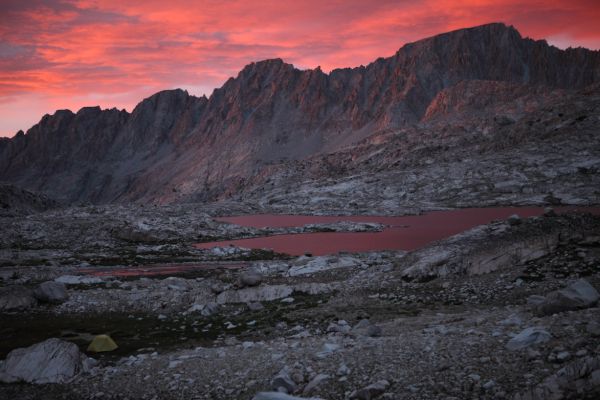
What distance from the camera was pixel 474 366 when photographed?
11.7 m

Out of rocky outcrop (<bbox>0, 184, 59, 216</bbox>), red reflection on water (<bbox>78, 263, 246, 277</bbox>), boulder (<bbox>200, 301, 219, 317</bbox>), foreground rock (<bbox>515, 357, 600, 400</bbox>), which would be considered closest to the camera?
foreground rock (<bbox>515, 357, 600, 400</bbox>)

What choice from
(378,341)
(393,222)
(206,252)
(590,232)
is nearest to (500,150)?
(393,222)

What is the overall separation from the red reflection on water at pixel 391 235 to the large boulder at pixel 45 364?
37904mm

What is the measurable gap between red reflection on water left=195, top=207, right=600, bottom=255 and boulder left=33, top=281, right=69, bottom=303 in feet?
97.7

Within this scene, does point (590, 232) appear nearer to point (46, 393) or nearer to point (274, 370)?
point (274, 370)

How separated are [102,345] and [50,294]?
12.3 metres

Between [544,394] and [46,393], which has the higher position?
[544,394]

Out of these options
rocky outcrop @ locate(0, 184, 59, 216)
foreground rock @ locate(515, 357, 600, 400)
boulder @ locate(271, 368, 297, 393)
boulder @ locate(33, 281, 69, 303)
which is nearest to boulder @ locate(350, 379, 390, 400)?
boulder @ locate(271, 368, 297, 393)

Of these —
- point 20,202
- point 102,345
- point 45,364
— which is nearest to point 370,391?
point 45,364

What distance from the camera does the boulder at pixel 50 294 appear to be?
30.0m

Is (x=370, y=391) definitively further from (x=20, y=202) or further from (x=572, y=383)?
(x=20, y=202)

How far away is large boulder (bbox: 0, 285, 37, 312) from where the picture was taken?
Answer: 28.5m

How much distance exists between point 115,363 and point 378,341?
10.7m

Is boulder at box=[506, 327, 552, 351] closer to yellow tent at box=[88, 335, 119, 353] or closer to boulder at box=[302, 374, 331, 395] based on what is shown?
boulder at box=[302, 374, 331, 395]
